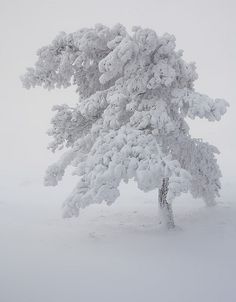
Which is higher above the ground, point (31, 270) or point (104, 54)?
point (104, 54)

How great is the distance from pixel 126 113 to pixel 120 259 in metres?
5.73

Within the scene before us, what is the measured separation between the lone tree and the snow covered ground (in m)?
1.44

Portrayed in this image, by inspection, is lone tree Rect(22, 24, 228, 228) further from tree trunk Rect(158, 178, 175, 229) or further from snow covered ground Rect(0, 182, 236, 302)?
snow covered ground Rect(0, 182, 236, 302)

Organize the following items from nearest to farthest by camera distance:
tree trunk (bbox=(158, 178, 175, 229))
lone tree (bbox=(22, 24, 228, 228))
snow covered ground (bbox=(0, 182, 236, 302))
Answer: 1. snow covered ground (bbox=(0, 182, 236, 302))
2. lone tree (bbox=(22, 24, 228, 228))
3. tree trunk (bbox=(158, 178, 175, 229))

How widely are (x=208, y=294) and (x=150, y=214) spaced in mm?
9308

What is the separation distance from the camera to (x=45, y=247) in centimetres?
1240

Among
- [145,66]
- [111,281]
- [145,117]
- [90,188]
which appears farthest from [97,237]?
[145,66]

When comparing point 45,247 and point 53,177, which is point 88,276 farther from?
point 53,177

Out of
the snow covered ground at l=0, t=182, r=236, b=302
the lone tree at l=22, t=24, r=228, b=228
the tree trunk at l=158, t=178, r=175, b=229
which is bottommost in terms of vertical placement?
the snow covered ground at l=0, t=182, r=236, b=302

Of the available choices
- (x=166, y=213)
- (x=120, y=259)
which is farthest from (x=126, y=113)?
(x=120, y=259)

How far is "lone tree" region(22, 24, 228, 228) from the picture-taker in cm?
1116

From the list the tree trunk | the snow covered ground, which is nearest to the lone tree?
the tree trunk

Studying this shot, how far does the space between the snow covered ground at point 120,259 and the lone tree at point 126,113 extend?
56.8 inches

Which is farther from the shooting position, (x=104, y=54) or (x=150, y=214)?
(x=150, y=214)
